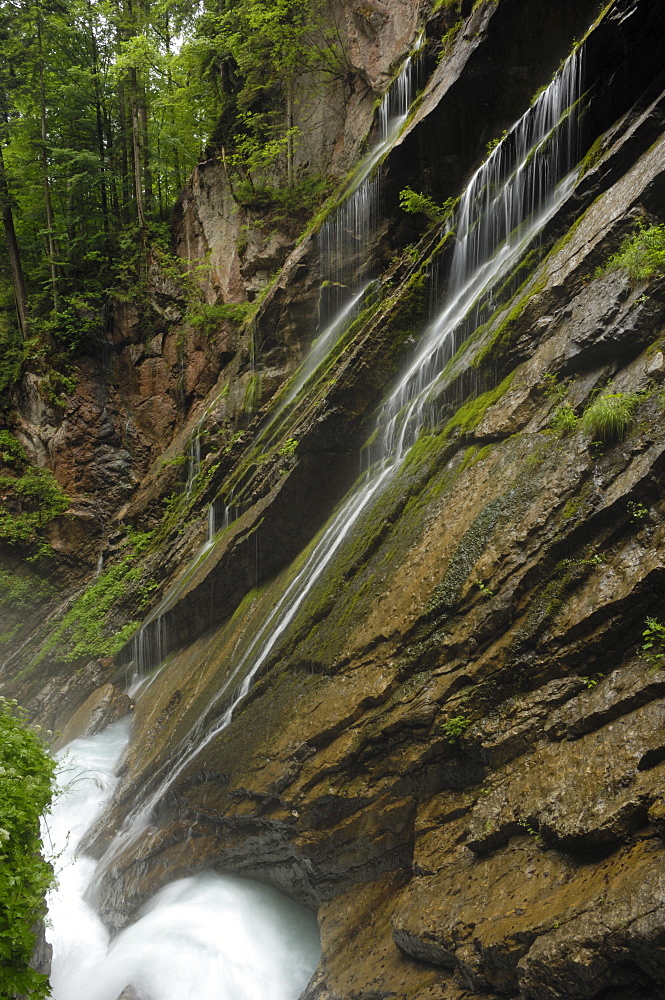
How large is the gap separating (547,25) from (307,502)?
29.4ft

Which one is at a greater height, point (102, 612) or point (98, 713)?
point (102, 612)

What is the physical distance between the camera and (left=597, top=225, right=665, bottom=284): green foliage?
560 centimetres

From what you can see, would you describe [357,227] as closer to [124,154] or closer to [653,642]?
[653,642]

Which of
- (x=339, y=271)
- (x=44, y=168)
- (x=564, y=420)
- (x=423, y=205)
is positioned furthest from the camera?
(x=44, y=168)

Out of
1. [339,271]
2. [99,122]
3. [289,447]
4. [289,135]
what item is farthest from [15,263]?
[289,447]

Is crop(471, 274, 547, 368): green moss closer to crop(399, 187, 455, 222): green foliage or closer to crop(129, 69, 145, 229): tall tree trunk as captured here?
crop(399, 187, 455, 222): green foliage

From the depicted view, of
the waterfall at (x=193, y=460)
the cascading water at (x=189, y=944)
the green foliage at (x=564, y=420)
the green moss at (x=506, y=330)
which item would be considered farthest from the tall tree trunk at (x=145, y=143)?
the cascading water at (x=189, y=944)

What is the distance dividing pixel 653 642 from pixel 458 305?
616 cm

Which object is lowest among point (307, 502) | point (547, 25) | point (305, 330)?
point (307, 502)

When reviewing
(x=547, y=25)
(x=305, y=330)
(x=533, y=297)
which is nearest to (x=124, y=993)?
(x=533, y=297)

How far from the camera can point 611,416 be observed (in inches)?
208

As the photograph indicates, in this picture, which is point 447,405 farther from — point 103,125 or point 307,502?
point 103,125

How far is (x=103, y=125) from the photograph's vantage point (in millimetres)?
21703

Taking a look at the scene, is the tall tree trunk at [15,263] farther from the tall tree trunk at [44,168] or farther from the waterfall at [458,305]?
the waterfall at [458,305]
